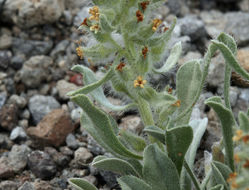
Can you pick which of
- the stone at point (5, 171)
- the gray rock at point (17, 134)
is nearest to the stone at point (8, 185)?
the stone at point (5, 171)

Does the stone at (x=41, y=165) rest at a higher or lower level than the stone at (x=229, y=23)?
higher

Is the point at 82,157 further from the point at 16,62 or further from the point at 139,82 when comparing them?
the point at 16,62

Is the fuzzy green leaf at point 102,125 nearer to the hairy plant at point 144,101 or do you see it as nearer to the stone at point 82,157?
the hairy plant at point 144,101

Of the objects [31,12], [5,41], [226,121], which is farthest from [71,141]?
[226,121]

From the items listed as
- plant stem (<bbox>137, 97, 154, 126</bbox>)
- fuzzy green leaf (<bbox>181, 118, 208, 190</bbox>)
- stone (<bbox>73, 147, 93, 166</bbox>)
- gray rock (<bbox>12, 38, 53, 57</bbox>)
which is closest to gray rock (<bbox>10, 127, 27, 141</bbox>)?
stone (<bbox>73, 147, 93, 166</bbox>)

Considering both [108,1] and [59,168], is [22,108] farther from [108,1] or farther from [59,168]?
[108,1]

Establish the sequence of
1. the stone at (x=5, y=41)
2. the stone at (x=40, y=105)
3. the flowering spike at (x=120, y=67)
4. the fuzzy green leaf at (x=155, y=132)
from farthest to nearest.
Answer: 1. the stone at (x=5, y=41)
2. the stone at (x=40, y=105)
3. the flowering spike at (x=120, y=67)
4. the fuzzy green leaf at (x=155, y=132)

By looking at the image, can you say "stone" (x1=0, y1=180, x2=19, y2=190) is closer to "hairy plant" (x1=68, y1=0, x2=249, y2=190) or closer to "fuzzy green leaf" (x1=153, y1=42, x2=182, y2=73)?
"hairy plant" (x1=68, y1=0, x2=249, y2=190)

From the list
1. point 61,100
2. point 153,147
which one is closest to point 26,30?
point 61,100
